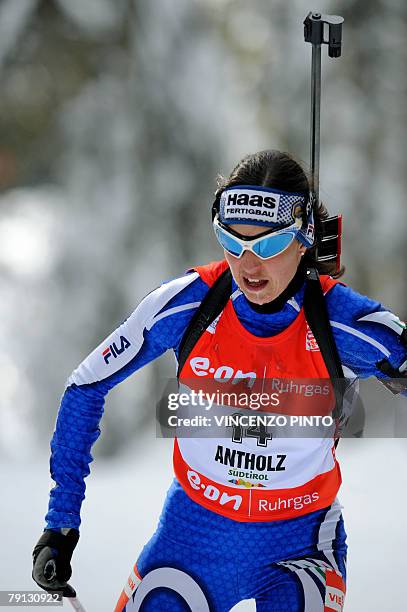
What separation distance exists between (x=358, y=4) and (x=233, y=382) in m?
4.86

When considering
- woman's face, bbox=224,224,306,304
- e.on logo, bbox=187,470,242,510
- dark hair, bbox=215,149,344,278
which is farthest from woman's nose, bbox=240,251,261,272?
e.on logo, bbox=187,470,242,510

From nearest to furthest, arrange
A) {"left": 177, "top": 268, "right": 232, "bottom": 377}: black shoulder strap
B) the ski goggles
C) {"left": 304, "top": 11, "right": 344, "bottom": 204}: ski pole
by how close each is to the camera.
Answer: the ski goggles, {"left": 177, "top": 268, "right": 232, "bottom": 377}: black shoulder strap, {"left": 304, "top": 11, "right": 344, "bottom": 204}: ski pole

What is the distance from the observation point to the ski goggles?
1556mm

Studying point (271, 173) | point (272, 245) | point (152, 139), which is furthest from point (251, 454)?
point (152, 139)

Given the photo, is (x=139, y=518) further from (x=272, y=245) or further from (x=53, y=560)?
(x=272, y=245)

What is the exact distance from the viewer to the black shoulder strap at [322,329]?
1.61 metres

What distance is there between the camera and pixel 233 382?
169 centimetres

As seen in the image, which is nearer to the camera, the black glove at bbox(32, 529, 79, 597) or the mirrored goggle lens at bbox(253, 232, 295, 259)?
A: the mirrored goggle lens at bbox(253, 232, 295, 259)

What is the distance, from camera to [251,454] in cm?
166

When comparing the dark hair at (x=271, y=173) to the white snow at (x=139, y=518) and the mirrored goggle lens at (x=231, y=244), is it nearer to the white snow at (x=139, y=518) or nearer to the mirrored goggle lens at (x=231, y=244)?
the mirrored goggle lens at (x=231, y=244)

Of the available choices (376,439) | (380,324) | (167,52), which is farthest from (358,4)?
(380,324)

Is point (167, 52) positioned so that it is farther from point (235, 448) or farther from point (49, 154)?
point (235, 448)

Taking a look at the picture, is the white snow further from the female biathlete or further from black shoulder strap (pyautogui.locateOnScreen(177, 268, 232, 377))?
black shoulder strap (pyautogui.locateOnScreen(177, 268, 232, 377))

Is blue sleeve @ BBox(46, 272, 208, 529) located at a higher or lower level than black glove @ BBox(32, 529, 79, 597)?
higher
